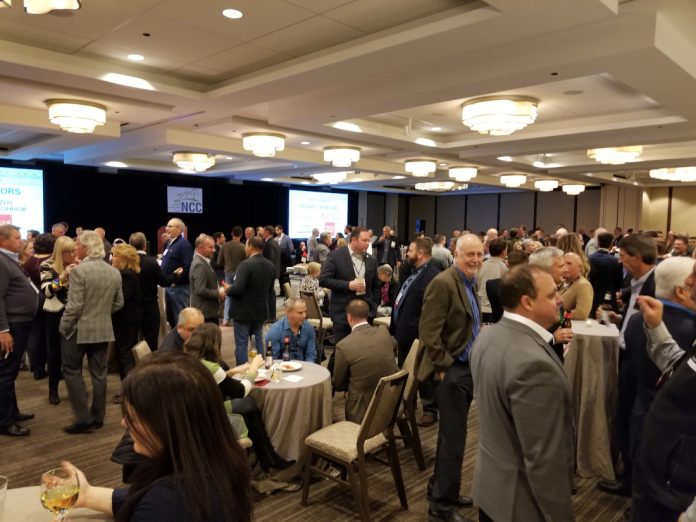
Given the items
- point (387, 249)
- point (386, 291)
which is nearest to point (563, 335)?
point (386, 291)

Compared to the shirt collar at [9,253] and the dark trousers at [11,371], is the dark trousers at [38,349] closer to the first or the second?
the dark trousers at [11,371]

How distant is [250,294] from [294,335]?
1.31 meters

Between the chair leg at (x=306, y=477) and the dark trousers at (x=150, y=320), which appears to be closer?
the chair leg at (x=306, y=477)

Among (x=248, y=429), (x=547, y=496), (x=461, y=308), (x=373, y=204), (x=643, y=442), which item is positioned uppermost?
(x=373, y=204)

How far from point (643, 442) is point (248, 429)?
2.26 m

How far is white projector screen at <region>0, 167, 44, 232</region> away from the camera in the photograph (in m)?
10.5

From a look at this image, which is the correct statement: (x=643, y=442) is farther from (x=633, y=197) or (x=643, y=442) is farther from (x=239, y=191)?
(x=633, y=197)

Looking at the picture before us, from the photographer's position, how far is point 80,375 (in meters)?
4.14

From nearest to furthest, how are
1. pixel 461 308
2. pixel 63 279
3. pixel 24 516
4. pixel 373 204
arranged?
pixel 24 516
pixel 461 308
pixel 63 279
pixel 373 204

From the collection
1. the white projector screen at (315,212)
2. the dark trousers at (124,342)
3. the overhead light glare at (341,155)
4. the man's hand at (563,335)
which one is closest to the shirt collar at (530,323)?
the man's hand at (563,335)

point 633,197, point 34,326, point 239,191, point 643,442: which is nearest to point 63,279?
point 34,326

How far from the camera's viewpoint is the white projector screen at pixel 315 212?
1644cm

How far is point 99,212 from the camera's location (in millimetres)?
Result: 12531

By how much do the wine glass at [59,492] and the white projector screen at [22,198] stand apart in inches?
426
